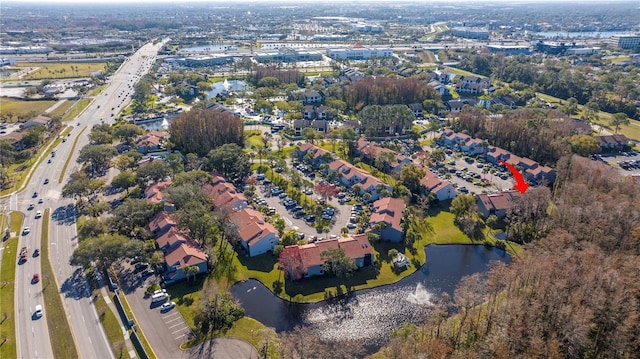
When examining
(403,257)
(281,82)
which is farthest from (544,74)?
(403,257)

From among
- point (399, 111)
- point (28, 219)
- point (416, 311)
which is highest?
point (399, 111)

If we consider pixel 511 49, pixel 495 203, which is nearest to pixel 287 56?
pixel 511 49

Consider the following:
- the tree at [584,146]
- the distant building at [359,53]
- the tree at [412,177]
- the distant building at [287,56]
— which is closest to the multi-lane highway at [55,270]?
the tree at [412,177]

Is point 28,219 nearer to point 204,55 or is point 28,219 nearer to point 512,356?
point 512,356

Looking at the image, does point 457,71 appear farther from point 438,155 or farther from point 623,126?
point 438,155

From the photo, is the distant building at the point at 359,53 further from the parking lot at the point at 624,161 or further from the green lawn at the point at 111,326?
the green lawn at the point at 111,326
